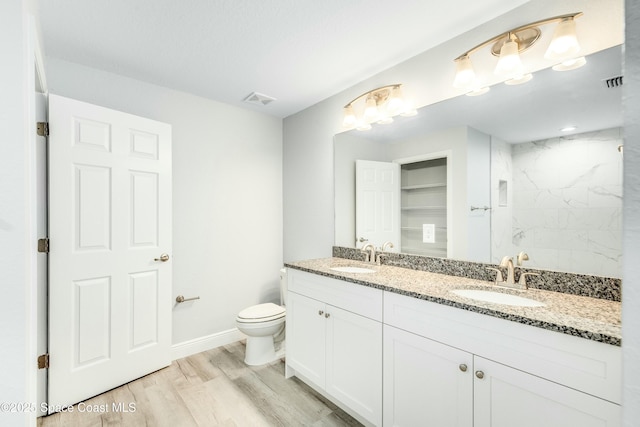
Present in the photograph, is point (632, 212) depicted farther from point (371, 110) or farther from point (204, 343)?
point (204, 343)

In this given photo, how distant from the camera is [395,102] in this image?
2.04 m

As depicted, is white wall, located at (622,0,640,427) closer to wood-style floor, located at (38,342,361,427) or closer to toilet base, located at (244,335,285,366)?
wood-style floor, located at (38,342,361,427)

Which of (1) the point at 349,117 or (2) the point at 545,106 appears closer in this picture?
(2) the point at 545,106

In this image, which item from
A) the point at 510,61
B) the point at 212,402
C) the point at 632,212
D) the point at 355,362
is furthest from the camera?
the point at 212,402

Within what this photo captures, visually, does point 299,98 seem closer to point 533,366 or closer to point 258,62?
point 258,62

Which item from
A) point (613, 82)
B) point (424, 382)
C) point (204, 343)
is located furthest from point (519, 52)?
point (204, 343)

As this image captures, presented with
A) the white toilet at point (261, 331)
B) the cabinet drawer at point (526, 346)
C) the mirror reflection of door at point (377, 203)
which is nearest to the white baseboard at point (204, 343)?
the white toilet at point (261, 331)

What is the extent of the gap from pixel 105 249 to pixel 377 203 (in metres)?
2.02

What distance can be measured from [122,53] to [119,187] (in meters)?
0.91

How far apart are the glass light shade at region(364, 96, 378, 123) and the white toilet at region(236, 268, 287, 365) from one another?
1774 millimetres

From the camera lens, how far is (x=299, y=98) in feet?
8.61

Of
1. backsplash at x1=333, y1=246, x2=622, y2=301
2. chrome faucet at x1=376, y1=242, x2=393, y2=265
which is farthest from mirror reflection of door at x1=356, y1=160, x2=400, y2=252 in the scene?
backsplash at x1=333, y1=246, x2=622, y2=301

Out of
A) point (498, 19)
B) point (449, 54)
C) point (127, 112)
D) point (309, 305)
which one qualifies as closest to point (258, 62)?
point (127, 112)

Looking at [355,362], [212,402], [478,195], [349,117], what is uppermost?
[349,117]
